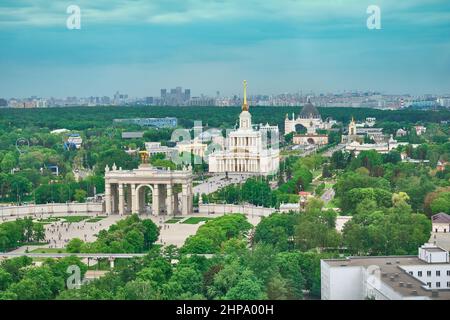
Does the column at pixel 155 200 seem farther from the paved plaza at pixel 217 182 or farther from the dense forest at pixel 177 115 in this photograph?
the dense forest at pixel 177 115

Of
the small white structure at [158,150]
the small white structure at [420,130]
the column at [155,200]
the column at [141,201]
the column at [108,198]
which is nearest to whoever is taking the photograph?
the column at [155,200]

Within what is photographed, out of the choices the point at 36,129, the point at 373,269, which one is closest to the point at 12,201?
the point at 373,269

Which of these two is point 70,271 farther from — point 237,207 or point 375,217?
point 237,207

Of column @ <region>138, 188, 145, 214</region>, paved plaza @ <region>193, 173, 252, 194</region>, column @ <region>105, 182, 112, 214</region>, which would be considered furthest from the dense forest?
column @ <region>105, 182, 112, 214</region>

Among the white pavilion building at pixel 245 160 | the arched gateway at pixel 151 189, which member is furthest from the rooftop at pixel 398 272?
the white pavilion building at pixel 245 160

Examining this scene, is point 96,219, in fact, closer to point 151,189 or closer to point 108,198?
point 108,198

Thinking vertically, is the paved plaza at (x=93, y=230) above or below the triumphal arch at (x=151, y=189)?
below

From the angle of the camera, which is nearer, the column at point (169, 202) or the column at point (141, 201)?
the column at point (169, 202)

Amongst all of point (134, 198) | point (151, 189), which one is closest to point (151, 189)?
point (151, 189)
